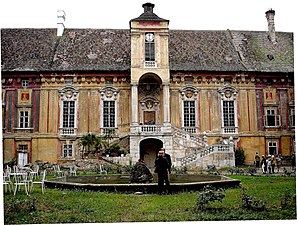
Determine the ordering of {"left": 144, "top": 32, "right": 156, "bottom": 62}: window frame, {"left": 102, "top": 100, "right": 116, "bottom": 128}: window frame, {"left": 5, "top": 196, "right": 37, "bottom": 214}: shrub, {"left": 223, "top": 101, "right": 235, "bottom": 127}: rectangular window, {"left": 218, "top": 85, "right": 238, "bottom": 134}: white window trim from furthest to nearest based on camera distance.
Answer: {"left": 223, "top": 101, "right": 235, "bottom": 127}: rectangular window, {"left": 218, "top": 85, "right": 238, "bottom": 134}: white window trim, {"left": 102, "top": 100, "right": 116, "bottom": 128}: window frame, {"left": 144, "top": 32, "right": 156, "bottom": 62}: window frame, {"left": 5, "top": 196, "right": 37, "bottom": 214}: shrub

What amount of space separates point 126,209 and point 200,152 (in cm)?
1607

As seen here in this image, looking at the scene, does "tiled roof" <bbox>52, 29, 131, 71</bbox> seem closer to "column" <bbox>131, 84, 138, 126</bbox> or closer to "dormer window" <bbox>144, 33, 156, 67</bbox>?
"dormer window" <bbox>144, 33, 156, 67</bbox>

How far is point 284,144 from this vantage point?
30500 millimetres

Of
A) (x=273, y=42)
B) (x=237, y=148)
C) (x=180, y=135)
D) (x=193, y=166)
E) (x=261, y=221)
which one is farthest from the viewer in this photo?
(x=273, y=42)

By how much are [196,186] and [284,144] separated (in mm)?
19456

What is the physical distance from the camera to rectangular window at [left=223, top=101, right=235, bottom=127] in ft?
100

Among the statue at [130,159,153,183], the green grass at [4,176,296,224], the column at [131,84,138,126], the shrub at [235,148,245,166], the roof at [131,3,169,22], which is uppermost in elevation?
the roof at [131,3,169,22]

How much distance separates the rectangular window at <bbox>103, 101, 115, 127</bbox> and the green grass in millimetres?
17830

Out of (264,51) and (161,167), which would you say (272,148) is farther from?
(161,167)

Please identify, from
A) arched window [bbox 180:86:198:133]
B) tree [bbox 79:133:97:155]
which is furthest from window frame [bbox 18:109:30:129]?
arched window [bbox 180:86:198:133]

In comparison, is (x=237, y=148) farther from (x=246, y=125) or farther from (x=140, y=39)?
(x=140, y=39)

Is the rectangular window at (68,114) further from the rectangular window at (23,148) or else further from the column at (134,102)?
the column at (134,102)

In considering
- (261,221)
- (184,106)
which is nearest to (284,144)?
(184,106)

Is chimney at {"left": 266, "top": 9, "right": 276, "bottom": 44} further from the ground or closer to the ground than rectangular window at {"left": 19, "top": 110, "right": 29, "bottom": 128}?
further from the ground
